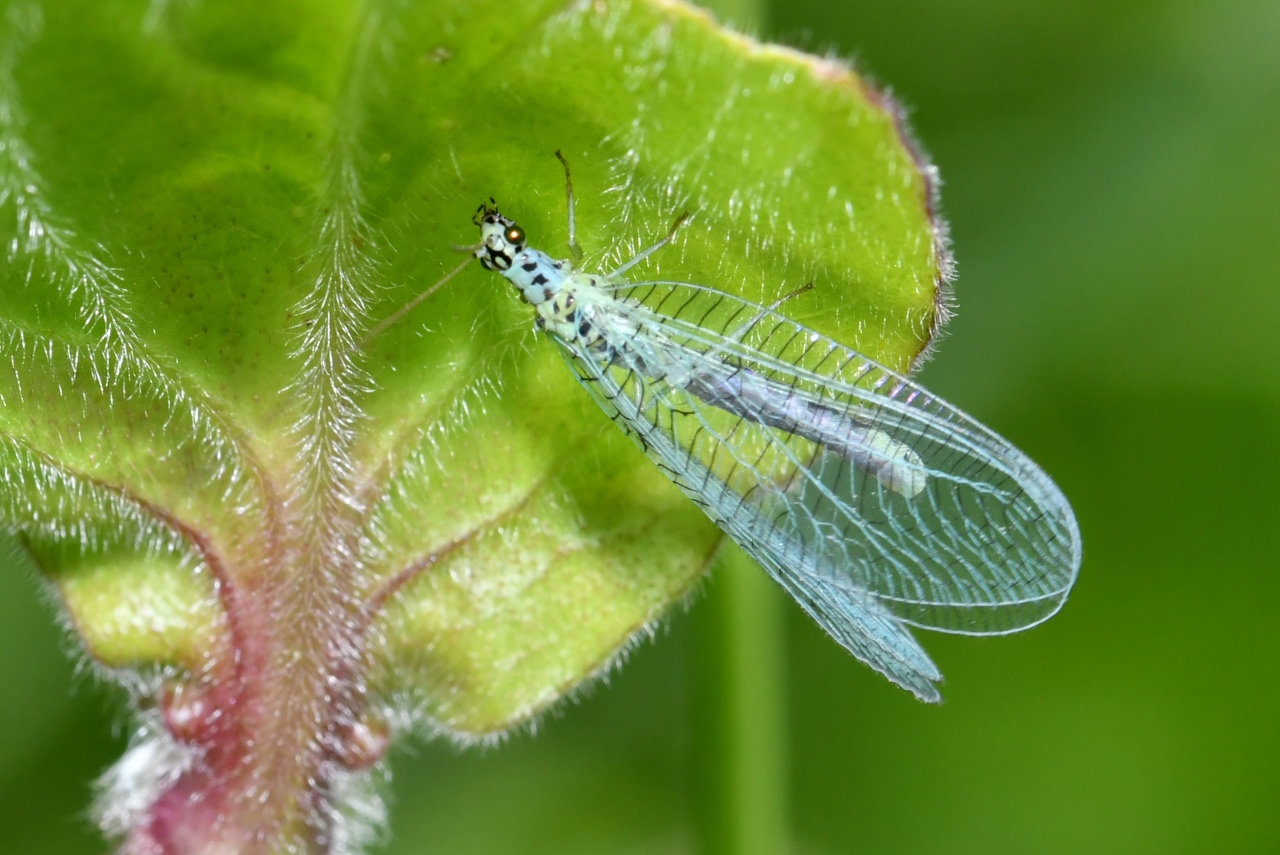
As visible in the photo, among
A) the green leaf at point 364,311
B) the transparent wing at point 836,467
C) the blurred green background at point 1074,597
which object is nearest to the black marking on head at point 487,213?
the green leaf at point 364,311

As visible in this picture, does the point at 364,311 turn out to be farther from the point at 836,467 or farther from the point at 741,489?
the point at 836,467

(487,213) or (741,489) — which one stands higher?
(487,213)

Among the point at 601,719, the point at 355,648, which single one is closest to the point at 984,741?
the point at 601,719

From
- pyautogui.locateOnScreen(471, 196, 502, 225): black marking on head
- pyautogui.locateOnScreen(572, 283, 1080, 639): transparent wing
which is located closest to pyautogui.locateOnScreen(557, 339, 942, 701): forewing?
pyautogui.locateOnScreen(572, 283, 1080, 639): transparent wing

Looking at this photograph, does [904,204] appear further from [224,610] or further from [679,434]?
[224,610]

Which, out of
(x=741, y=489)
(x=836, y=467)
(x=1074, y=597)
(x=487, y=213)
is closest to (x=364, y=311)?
(x=487, y=213)

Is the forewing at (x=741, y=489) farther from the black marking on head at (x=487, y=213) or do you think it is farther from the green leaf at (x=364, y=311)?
the black marking on head at (x=487, y=213)

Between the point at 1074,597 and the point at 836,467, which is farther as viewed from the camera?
the point at 1074,597
